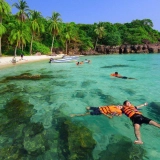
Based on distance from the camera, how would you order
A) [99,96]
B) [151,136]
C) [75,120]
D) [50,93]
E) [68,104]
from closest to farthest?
[151,136] < [75,120] < [68,104] < [99,96] < [50,93]

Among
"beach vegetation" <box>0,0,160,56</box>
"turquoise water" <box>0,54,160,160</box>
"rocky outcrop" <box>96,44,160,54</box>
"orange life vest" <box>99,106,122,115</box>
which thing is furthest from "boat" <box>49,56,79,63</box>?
"rocky outcrop" <box>96,44,160,54</box>

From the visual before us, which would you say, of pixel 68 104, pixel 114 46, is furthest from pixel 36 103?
pixel 114 46

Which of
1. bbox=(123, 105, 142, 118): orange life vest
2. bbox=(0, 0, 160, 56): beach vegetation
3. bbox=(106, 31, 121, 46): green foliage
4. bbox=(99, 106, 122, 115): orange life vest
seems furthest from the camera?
bbox=(106, 31, 121, 46): green foliage

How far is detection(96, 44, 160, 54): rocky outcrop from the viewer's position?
69.3 meters

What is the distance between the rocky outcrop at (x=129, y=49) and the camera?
2730 inches

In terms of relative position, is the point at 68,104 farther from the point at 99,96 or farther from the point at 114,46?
the point at 114,46

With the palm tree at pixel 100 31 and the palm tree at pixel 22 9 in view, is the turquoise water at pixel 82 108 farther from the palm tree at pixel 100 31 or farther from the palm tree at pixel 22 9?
the palm tree at pixel 100 31

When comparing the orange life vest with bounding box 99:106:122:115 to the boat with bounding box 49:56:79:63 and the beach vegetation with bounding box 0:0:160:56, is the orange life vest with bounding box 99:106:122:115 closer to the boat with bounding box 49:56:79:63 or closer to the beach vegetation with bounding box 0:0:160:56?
the boat with bounding box 49:56:79:63

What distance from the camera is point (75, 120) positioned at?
28.5ft

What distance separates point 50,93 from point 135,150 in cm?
881

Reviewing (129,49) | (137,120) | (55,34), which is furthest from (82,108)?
(129,49)

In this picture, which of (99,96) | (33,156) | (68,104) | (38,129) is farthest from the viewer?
(99,96)

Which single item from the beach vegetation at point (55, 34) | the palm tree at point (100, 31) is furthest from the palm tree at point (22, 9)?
the palm tree at point (100, 31)

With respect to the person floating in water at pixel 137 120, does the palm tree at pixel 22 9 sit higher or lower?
higher
